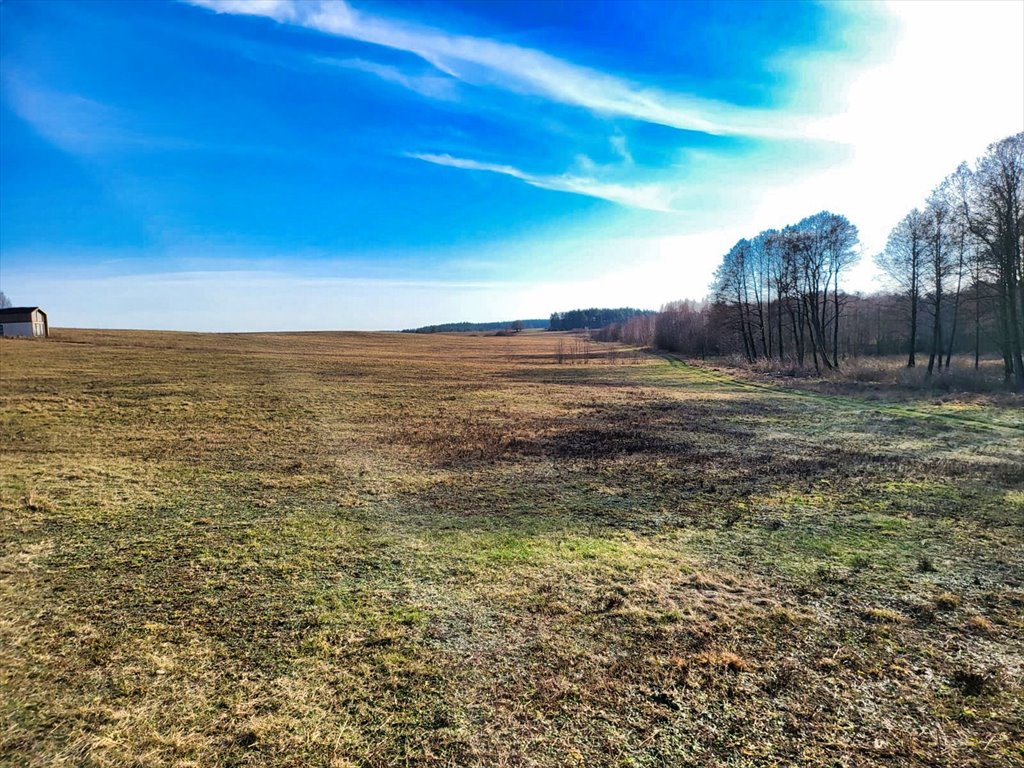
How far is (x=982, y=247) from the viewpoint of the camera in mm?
26156

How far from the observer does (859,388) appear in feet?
82.9

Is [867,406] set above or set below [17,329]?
below

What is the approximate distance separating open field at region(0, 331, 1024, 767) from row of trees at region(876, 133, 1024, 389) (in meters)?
18.7

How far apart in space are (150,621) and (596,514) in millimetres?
6279

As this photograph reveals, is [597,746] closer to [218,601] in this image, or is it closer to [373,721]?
[373,721]

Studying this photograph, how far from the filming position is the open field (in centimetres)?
350

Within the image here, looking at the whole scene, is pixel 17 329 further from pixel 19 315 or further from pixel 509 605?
pixel 509 605

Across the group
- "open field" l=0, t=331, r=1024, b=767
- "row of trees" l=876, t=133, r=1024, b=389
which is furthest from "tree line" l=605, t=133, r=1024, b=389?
"open field" l=0, t=331, r=1024, b=767

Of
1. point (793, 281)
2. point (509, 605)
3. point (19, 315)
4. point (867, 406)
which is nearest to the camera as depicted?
point (509, 605)

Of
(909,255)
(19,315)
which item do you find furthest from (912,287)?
(19,315)

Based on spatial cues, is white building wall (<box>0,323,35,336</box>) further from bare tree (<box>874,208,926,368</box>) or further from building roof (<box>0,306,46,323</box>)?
bare tree (<box>874,208,926,368</box>)

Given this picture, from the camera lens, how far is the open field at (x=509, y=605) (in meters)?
3.50

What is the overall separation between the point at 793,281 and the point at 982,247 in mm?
16163

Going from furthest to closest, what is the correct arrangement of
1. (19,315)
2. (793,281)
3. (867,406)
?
(19,315) < (793,281) < (867,406)
